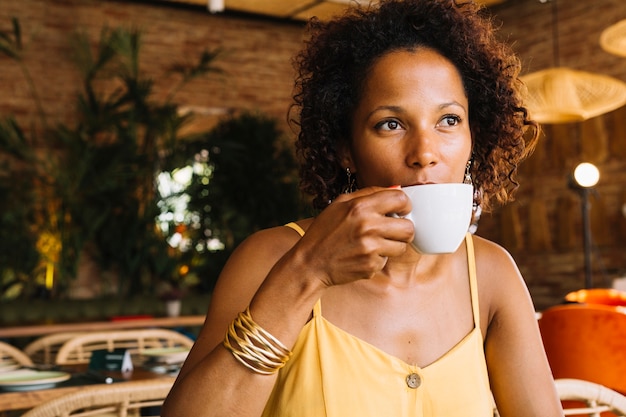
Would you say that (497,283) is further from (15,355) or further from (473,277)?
(15,355)

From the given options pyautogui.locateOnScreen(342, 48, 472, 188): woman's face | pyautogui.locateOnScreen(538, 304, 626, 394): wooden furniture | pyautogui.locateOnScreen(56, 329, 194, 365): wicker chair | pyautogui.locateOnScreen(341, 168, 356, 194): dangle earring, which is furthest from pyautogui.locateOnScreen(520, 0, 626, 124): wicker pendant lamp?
pyautogui.locateOnScreen(342, 48, 472, 188): woman's face

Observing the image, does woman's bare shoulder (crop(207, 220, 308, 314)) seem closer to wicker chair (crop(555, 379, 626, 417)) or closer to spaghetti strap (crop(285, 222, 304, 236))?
spaghetti strap (crop(285, 222, 304, 236))

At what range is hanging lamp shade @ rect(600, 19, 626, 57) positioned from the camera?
462 cm

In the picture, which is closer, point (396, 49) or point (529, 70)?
point (396, 49)

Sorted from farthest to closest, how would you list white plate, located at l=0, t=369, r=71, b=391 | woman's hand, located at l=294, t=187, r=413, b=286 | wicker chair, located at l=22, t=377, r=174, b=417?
white plate, located at l=0, t=369, r=71, b=391 < wicker chair, located at l=22, t=377, r=174, b=417 < woman's hand, located at l=294, t=187, r=413, b=286

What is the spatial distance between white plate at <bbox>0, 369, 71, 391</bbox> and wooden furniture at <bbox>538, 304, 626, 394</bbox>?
2.08m

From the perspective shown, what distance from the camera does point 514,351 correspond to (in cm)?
136

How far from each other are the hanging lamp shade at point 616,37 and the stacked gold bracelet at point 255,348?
13.8 feet

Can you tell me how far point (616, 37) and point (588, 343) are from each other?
2.13m

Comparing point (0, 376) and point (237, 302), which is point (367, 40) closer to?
point (237, 302)

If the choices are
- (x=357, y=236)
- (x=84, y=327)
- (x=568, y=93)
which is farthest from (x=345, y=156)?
(x=568, y=93)

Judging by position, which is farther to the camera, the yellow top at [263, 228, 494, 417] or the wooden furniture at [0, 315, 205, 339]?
the wooden furniture at [0, 315, 205, 339]

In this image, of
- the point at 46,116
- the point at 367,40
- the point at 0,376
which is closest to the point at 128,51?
the point at 46,116

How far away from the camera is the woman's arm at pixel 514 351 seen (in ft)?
4.37
